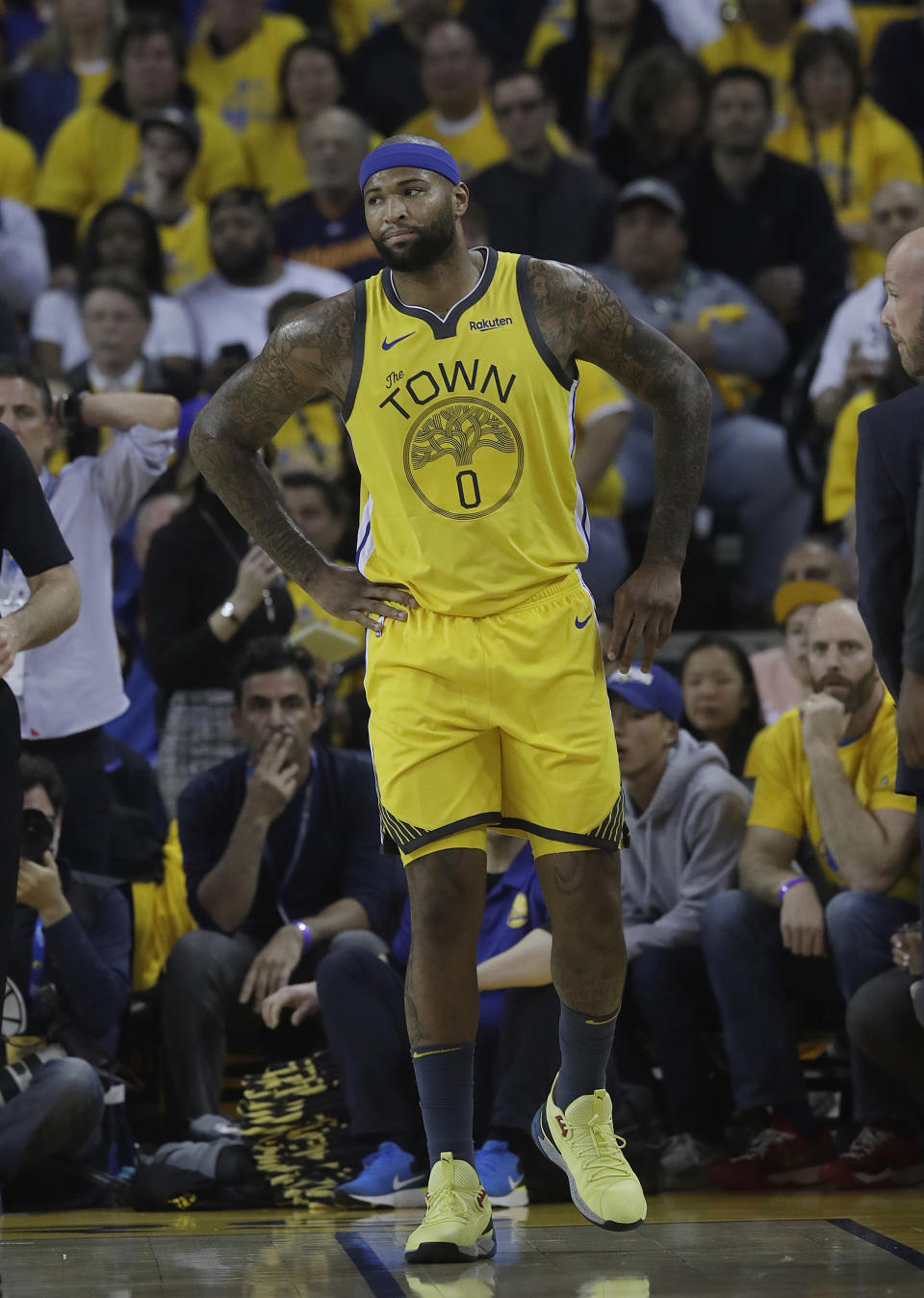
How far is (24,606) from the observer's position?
3893mm

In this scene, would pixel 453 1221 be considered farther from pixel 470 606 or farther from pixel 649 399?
pixel 649 399

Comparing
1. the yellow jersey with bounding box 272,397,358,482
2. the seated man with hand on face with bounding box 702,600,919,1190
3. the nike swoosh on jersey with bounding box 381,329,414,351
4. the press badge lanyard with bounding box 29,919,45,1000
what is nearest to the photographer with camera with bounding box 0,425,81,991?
the nike swoosh on jersey with bounding box 381,329,414,351

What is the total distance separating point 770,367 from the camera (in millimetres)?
8844

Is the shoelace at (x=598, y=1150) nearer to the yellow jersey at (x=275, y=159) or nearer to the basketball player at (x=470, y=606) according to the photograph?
the basketball player at (x=470, y=606)

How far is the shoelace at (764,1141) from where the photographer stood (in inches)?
214

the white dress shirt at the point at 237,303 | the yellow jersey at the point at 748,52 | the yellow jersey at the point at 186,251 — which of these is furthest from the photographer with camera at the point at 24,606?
the yellow jersey at the point at 748,52

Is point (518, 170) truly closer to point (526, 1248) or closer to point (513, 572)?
point (513, 572)

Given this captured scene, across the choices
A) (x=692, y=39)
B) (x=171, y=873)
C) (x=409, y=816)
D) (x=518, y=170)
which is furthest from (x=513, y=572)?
(x=692, y=39)

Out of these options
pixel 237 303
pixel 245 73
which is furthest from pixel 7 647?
pixel 245 73

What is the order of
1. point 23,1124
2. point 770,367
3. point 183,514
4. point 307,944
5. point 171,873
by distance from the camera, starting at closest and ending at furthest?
point 23,1124 → point 307,944 → point 171,873 → point 183,514 → point 770,367

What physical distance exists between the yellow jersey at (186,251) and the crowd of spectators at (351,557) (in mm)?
23

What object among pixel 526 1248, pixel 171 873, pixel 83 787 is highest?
pixel 83 787

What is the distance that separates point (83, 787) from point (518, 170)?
475 centimetres

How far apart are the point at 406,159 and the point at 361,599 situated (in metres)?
0.96
